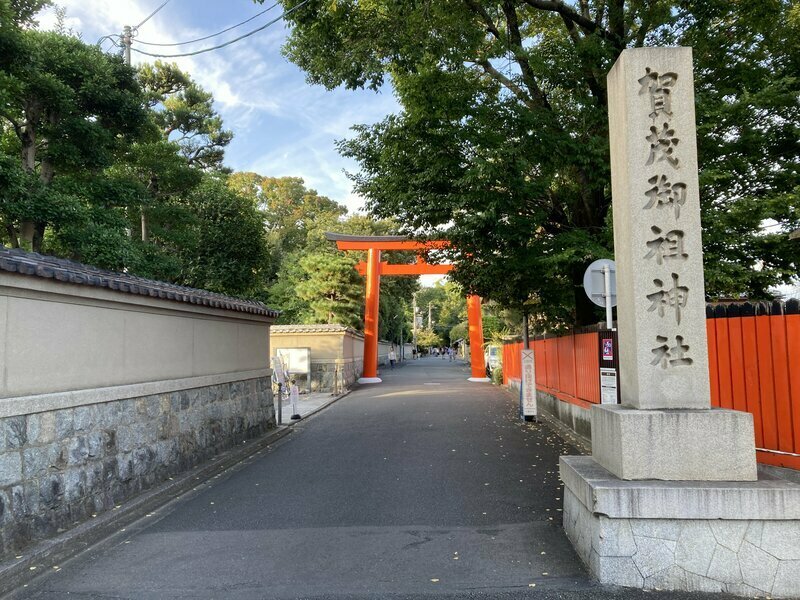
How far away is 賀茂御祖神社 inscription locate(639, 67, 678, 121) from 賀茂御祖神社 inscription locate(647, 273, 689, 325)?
140 cm

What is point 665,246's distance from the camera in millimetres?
4633

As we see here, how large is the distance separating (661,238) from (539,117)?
5703 millimetres

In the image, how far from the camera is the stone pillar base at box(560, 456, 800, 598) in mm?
3820

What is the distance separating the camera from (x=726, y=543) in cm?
387

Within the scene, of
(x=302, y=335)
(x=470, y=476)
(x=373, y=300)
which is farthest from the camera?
(x=373, y=300)

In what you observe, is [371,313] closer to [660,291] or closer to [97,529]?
[97,529]

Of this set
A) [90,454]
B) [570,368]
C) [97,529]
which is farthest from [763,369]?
[90,454]

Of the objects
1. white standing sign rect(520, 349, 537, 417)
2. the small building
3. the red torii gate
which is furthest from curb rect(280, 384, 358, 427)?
white standing sign rect(520, 349, 537, 417)

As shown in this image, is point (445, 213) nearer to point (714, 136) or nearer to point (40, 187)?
point (714, 136)

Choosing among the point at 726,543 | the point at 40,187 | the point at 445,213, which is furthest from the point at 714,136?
the point at 40,187

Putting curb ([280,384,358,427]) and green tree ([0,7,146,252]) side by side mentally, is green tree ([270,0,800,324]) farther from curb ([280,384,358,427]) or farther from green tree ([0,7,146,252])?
curb ([280,384,358,427])

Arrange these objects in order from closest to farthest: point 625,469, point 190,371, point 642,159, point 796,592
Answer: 1. point 796,592
2. point 625,469
3. point 642,159
4. point 190,371

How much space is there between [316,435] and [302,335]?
1251cm

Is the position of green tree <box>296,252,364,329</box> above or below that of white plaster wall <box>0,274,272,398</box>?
above
